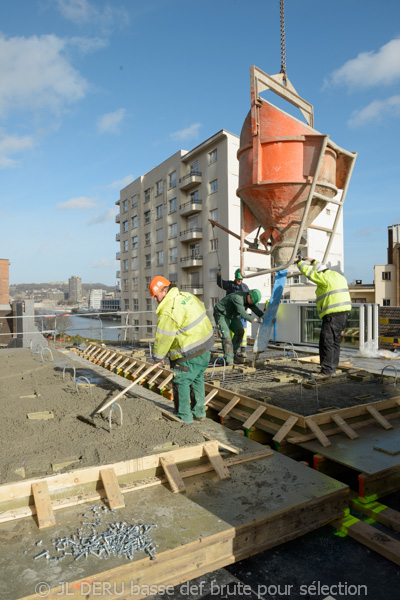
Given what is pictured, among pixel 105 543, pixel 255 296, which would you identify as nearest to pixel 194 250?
pixel 255 296

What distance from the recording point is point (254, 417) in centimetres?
524

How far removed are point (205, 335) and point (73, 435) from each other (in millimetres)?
1955

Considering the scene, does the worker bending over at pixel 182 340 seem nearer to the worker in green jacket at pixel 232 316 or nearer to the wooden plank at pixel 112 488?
the wooden plank at pixel 112 488

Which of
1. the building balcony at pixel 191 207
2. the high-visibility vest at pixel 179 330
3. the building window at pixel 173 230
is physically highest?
the building balcony at pixel 191 207

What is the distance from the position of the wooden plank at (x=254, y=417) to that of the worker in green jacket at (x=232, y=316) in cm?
347

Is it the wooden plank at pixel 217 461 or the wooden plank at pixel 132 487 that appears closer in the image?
Answer: the wooden plank at pixel 132 487

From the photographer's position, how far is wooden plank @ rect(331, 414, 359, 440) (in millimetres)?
4625

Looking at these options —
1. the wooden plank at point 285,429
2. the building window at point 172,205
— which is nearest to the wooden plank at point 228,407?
the wooden plank at point 285,429

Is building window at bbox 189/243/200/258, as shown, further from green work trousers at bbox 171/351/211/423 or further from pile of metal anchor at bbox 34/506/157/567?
pile of metal anchor at bbox 34/506/157/567

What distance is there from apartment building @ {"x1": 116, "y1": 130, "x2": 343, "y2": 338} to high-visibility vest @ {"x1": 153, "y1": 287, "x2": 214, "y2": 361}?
20.1 m

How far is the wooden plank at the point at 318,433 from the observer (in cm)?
441

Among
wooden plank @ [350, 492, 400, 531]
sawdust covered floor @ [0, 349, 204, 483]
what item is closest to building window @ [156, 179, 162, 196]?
sawdust covered floor @ [0, 349, 204, 483]

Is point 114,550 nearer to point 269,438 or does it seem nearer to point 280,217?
point 269,438

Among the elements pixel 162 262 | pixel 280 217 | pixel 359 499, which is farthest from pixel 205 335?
pixel 162 262
